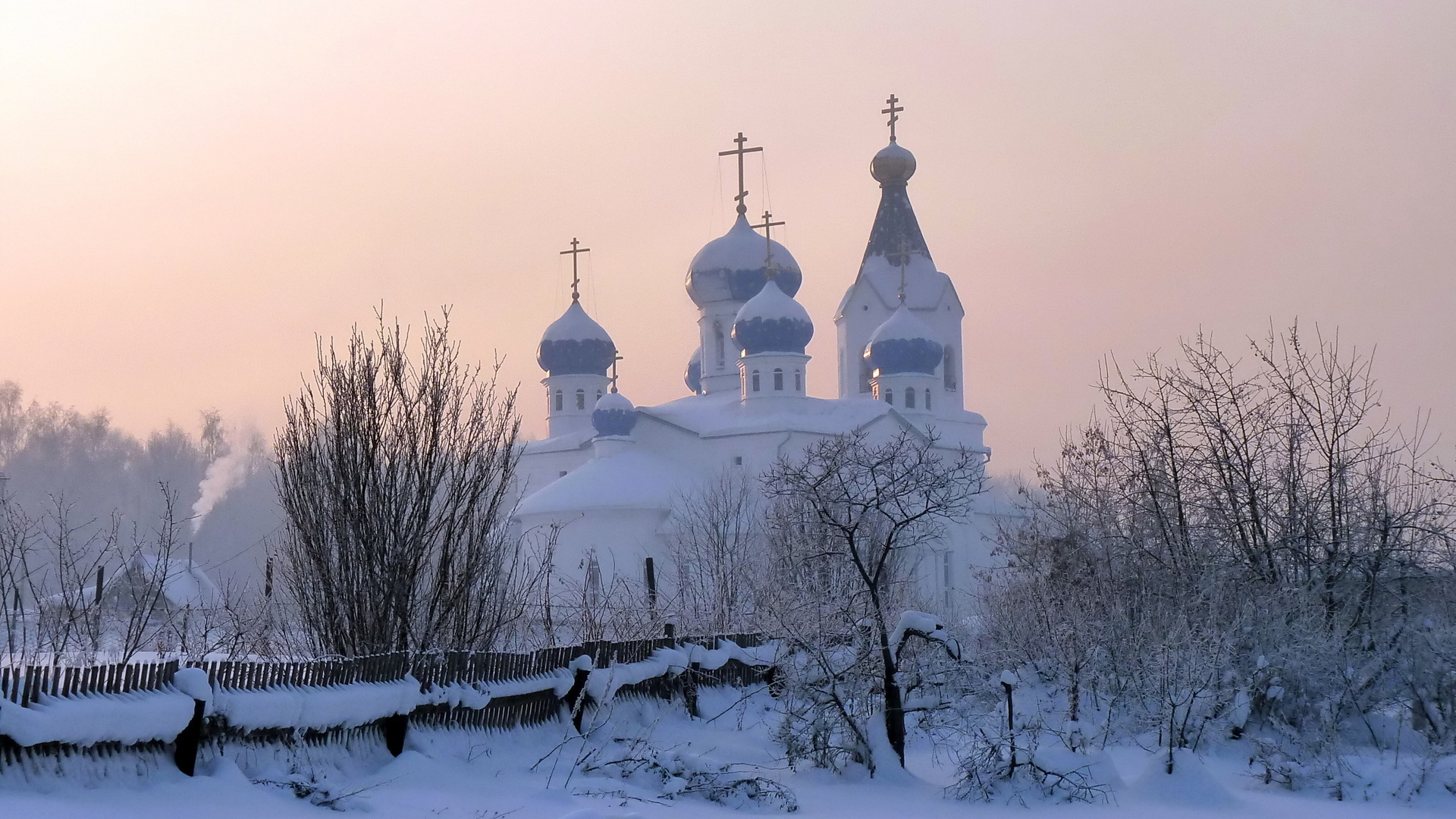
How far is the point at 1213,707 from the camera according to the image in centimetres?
1089

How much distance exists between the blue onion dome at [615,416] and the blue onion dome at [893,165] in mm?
11428

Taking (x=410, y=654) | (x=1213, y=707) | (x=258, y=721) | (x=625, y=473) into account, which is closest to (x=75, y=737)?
(x=258, y=721)

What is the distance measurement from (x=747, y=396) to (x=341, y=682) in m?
30.4

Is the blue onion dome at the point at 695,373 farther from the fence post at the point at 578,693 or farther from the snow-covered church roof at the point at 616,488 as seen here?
the fence post at the point at 578,693

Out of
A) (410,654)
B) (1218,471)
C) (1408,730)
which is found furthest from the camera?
(1218,471)

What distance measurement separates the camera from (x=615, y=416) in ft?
132

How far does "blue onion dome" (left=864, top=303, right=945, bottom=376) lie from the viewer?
4094 cm

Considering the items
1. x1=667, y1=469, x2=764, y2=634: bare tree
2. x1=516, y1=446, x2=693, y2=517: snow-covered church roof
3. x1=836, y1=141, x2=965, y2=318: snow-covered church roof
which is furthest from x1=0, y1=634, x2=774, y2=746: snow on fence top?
x1=836, y1=141, x2=965, y2=318: snow-covered church roof

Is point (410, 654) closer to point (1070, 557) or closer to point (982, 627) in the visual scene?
point (1070, 557)

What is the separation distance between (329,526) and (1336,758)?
6.96 m

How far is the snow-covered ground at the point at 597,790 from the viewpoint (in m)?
7.00

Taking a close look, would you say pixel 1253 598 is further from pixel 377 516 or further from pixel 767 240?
pixel 767 240

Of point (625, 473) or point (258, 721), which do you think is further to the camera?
point (625, 473)

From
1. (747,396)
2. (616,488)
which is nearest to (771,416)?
(747,396)
